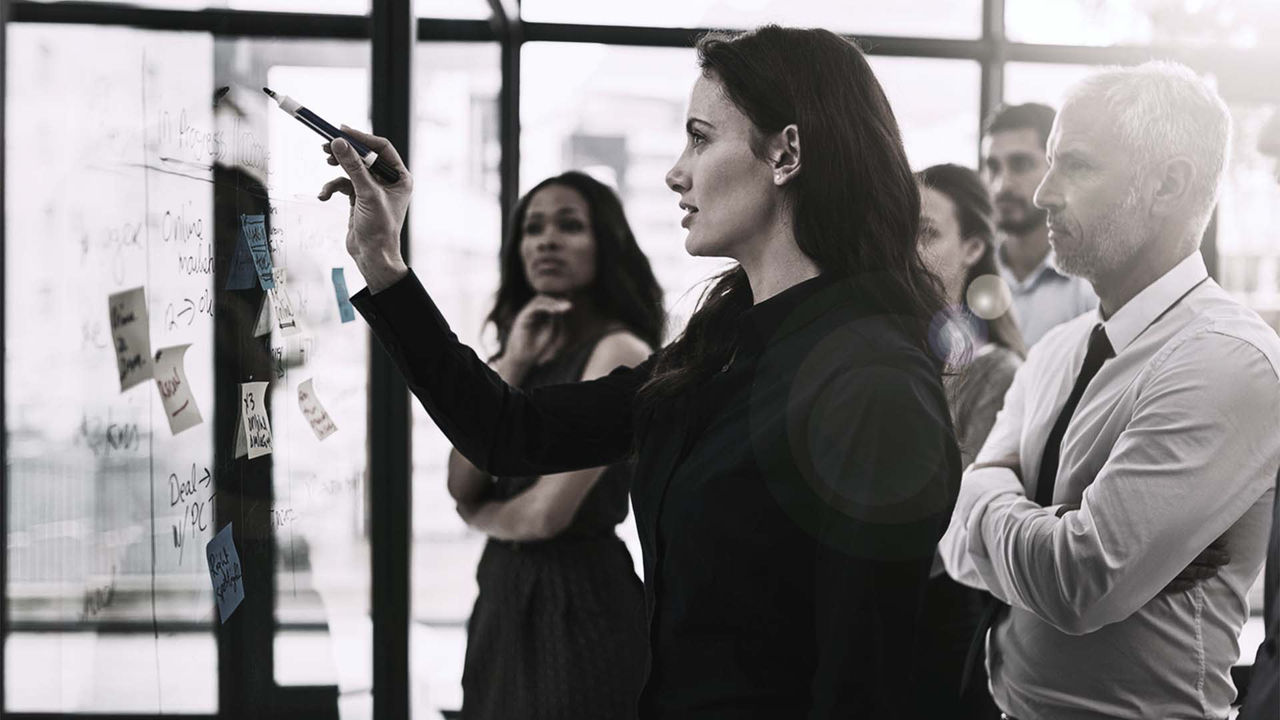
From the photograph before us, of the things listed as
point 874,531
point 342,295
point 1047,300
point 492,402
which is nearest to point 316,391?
point 342,295

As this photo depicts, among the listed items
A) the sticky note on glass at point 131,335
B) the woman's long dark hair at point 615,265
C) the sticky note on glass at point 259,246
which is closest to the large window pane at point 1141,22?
the woman's long dark hair at point 615,265

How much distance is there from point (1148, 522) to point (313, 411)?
3.74 feet

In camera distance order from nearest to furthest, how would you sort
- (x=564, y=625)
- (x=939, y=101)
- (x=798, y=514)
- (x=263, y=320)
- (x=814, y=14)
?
(x=798, y=514)
(x=263, y=320)
(x=564, y=625)
(x=814, y=14)
(x=939, y=101)

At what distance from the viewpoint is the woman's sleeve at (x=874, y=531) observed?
3.33 ft

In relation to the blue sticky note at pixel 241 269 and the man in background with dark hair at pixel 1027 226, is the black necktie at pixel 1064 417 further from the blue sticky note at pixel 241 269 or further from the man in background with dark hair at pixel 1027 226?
the man in background with dark hair at pixel 1027 226

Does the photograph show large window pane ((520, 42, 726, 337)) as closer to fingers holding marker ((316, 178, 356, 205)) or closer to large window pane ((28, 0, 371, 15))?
large window pane ((28, 0, 371, 15))

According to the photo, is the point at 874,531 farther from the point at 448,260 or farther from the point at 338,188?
the point at 448,260

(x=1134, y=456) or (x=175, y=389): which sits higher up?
(x=175, y=389)

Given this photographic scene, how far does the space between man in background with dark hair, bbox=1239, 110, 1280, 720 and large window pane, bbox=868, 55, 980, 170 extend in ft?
8.34

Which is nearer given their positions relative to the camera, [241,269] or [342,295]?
[241,269]

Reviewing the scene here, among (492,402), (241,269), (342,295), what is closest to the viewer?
(241,269)

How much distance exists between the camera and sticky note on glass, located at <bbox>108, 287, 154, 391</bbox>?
843 millimetres

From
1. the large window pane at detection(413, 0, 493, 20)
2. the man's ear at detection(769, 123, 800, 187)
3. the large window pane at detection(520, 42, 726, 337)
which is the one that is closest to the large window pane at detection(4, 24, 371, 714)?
the man's ear at detection(769, 123, 800, 187)

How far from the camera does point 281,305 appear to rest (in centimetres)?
139
